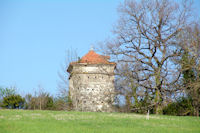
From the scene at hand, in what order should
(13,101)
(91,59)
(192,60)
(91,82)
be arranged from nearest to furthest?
(192,60) → (13,101) → (91,82) → (91,59)

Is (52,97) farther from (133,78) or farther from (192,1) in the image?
(192,1)

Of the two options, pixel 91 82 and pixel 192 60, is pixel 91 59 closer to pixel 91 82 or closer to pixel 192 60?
pixel 91 82

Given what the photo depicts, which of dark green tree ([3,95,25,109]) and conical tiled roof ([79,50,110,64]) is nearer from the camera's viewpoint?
dark green tree ([3,95,25,109])

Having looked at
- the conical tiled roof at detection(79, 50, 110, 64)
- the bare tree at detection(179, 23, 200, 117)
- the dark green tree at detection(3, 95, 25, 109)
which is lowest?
the dark green tree at detection(3, 95, 25, 109)

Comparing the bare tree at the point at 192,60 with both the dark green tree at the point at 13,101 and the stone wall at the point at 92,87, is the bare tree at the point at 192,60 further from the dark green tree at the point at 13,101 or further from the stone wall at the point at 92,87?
the dark green tree at the point at 13,101

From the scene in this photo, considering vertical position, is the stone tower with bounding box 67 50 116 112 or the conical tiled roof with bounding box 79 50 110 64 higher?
the conical tiled roof with bounding box 79 50 110 64

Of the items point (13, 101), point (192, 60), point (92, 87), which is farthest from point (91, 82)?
point (192, 60)

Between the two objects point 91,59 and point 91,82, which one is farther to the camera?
point 91,59

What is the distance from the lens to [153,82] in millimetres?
28609

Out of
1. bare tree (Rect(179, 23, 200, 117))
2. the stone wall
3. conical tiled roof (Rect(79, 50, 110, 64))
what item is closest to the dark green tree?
the stone wall

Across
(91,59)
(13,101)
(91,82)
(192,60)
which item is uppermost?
(91,59)

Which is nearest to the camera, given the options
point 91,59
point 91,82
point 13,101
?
point 13,101

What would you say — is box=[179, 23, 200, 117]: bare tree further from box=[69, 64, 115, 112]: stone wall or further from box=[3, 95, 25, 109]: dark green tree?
box=[3, 95, 25, 109]: dark green tree

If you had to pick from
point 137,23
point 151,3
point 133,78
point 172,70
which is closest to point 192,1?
point 151,3
